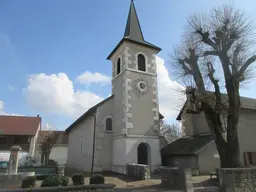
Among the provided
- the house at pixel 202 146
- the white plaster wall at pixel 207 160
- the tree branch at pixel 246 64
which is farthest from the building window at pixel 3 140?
the tree branch at pixel 246 64

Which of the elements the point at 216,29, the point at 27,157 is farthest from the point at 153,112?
the point at 27,157

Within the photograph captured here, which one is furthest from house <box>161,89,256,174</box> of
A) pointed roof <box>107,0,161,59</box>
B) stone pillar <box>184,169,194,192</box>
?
pointed roof <box>107,0,161,59</box>

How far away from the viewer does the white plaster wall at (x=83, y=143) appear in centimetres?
1902

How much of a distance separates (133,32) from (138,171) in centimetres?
1394

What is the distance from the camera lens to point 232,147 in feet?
35.3

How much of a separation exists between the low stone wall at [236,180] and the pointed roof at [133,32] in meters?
13.7

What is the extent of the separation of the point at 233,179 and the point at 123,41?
14.4 metres

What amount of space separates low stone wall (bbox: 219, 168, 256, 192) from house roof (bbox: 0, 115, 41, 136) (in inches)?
1011

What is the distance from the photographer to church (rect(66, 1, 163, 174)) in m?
16.6

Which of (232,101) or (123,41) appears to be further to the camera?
(123,41)

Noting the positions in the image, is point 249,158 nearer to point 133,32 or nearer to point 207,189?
point 207,189

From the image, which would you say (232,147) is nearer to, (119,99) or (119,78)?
(119,99)

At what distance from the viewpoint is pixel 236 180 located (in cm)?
959

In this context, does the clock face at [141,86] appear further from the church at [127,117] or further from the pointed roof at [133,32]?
the pointed roof at [133,32]
